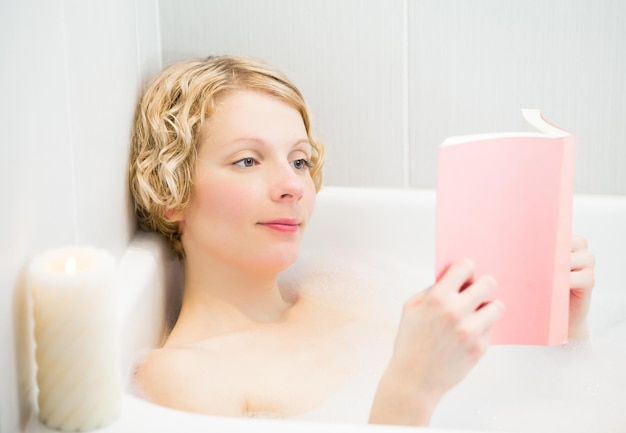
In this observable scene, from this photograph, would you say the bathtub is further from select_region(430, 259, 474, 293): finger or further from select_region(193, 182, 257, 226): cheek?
select_region(430, 259, 474, 293): finger

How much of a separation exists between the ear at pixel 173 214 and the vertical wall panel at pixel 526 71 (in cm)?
52

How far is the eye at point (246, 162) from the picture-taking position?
48.9 inches

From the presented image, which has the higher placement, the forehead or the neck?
the forehead

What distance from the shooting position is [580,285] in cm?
119

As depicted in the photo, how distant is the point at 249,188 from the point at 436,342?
45cm

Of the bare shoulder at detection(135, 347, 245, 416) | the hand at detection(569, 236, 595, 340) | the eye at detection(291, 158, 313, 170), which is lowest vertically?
the bare shoulder at detection(135, 347, 245, 416)

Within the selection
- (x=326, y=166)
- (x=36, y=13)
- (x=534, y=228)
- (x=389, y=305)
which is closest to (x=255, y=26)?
(x=326, y=166)

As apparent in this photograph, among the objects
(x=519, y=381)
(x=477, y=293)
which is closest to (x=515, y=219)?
(x=477, y=293)

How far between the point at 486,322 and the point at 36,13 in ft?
1.82

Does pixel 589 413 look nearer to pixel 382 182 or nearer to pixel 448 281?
pixel 448 281

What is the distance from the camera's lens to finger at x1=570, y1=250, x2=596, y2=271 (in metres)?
1.19

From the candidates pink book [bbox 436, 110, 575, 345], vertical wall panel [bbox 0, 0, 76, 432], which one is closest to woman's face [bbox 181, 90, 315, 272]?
vertical wall panel [bbox 0, 0, 76, 432]

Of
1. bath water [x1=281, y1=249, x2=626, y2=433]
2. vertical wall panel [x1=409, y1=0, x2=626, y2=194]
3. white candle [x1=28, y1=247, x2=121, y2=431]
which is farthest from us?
vertical wall panel [x1=409, y1=0, x2=626, y2=194]

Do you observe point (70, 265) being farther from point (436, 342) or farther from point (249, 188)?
point (249, 188)
